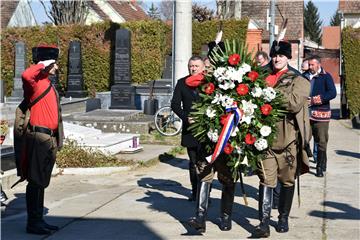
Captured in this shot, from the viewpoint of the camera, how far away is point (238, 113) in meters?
6.21

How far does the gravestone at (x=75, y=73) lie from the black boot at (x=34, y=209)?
836 inches

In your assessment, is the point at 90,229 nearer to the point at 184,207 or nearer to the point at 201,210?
the point at 201,210

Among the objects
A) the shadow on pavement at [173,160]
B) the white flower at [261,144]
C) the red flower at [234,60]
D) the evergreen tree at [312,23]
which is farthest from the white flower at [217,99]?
the evergreen tree at [312,23]

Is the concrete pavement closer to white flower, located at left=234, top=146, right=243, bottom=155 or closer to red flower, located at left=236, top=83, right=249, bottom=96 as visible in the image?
white flower, located at left=234, top=146, right=243, bottom=155

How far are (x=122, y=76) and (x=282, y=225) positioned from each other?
48.8ft

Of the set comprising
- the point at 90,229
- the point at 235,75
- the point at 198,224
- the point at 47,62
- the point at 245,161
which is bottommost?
the point at 90,229

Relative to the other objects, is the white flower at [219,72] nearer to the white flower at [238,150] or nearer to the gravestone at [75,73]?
the white flower at [238,150]

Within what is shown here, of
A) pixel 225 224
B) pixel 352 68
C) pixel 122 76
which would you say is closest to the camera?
pixel 225 224

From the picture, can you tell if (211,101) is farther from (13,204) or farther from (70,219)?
(13,204)

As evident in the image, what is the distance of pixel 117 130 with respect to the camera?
16.2m

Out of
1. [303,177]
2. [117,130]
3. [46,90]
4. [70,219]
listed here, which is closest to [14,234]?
[70,219]

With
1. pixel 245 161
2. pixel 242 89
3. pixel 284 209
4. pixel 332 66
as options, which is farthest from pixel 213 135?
pixel 332 66

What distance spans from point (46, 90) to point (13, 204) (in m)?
2.24

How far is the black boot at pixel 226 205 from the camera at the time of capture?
6691 mm
